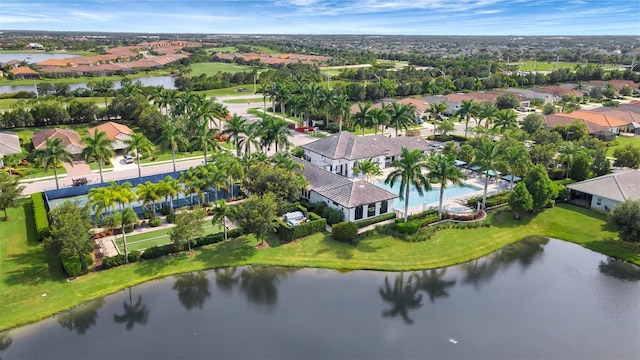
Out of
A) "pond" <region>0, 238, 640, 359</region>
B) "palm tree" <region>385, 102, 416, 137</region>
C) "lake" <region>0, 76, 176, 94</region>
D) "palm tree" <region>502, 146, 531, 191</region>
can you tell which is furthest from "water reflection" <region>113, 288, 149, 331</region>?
"lake" <region>0, 76, 176, 94</region>

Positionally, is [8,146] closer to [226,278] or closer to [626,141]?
[226,278]

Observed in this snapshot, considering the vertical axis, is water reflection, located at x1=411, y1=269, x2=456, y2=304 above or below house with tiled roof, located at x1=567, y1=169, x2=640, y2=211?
below

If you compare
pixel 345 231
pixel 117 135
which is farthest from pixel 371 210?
pixel 117 135

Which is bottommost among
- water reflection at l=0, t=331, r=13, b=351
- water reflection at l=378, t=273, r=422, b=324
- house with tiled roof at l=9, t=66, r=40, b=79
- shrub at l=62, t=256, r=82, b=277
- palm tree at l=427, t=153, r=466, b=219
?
water reflection at l=378, t=273, r=422, b=324

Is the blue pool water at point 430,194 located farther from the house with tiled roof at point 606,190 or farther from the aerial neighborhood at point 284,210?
the house with tiled roof at point 606,190

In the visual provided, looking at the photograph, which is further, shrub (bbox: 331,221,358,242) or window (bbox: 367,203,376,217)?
window (bbox: 367,203,376,217)

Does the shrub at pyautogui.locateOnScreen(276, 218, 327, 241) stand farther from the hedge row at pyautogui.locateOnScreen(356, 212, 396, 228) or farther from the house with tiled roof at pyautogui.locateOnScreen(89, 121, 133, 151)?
the house with tiled roof at pyautogui.locateOnScreen(89, 121, 133, 151)

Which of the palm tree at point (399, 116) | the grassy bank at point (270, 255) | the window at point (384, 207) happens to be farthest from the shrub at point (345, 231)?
the palm tree at point (399, 116)
